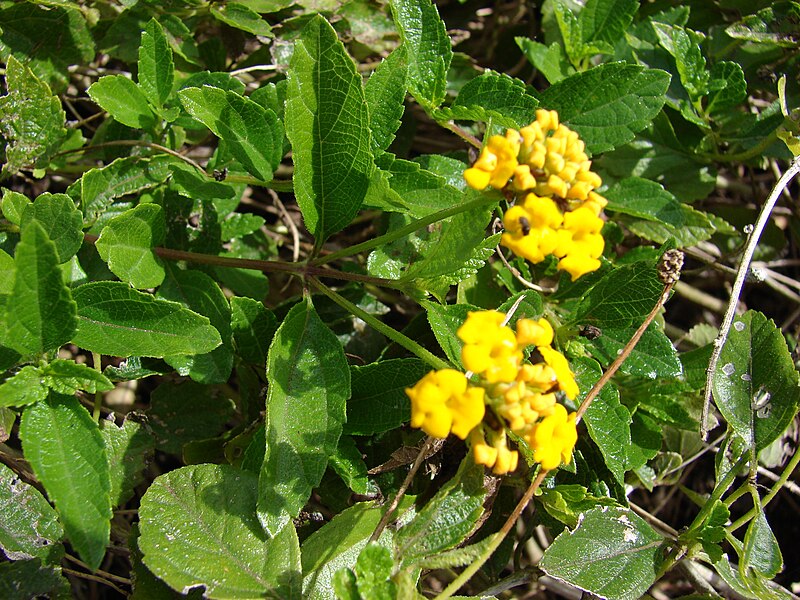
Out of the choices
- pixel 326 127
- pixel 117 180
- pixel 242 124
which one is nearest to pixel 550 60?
pixel 326 127

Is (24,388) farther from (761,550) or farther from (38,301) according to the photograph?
(761,550)

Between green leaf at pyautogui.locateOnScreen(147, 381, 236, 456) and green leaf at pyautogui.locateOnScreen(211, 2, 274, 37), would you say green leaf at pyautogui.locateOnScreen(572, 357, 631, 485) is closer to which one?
green leaf at pyautogui.locateOnScreen(147, 381, 236, 456)

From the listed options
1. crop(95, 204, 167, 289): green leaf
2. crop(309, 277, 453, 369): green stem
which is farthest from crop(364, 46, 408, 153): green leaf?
crop(95, 204, 167, 289): green leaf

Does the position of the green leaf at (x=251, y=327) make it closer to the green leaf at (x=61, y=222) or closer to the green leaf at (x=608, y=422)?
the green leaf at (x=61, y=222)

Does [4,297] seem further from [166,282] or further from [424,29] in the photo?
[424,29]

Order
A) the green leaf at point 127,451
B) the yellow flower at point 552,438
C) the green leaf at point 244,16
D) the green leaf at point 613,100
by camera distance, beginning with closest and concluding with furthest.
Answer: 1. the yellow flower at point 552,438
2. the green leaf at point 127,451
3. the green leaf at point 613,100
4. the green leaf at point 244,16

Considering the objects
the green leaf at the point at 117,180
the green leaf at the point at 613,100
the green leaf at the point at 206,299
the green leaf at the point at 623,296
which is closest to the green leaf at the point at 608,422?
the green leaf at the point at 623,296
